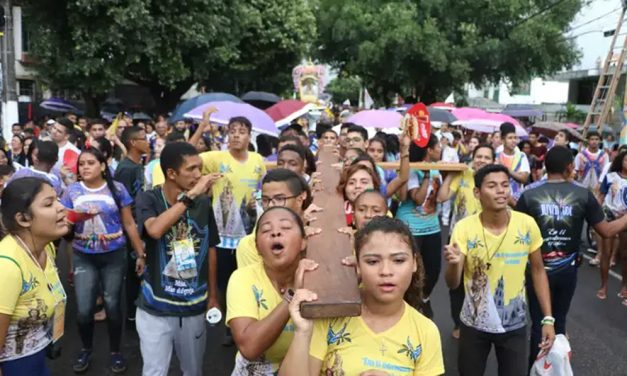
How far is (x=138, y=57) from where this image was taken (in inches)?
644

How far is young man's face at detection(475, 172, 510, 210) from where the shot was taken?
3.41 m

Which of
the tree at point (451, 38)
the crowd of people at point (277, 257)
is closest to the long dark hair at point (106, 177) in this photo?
the crowd of people at point (277, 257)

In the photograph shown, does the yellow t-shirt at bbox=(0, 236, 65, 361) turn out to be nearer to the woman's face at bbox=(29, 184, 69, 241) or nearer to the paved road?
the woman's face at bbox=(29, 184, 69, 241)

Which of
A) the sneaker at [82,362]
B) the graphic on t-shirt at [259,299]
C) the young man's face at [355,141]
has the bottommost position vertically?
the sneaker at [82,362]

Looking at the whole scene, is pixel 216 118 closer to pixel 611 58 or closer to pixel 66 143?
pixel 66 143

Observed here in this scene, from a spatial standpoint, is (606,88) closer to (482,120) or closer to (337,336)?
(482,120)

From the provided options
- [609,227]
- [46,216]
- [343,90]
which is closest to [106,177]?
[46,216]

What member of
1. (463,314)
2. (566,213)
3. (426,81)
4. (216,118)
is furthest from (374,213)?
(426,81)

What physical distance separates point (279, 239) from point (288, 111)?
32.6 ft

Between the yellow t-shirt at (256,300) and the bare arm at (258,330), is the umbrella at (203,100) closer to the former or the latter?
the yellow t-shirt at (256,300)

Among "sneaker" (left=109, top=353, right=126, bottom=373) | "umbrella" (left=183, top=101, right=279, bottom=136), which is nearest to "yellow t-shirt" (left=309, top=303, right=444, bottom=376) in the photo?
"sneaker" (left=109, top=353, right=126, bottom=373)

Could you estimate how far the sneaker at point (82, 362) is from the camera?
14.7ft

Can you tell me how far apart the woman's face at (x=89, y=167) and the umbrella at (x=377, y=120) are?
510cm

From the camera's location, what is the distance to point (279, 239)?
2.44 metres
